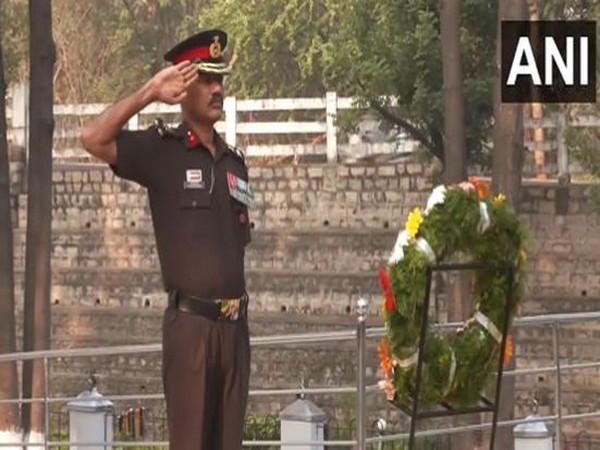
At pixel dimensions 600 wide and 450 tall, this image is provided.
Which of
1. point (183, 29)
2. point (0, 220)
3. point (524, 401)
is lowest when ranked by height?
point (524, 401)

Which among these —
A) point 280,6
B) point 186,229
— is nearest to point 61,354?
point 186,229

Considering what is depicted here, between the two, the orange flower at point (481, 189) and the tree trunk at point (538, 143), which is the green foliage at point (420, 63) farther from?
the orange flower at point (481, 189)

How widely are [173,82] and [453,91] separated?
34.6 ft

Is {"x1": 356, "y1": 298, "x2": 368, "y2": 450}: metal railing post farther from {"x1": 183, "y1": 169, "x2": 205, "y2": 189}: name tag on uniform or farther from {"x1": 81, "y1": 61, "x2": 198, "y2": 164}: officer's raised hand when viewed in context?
{"x1": 81, "y1": 61, "x2": 198, "y2": 164}: officer's raised hand

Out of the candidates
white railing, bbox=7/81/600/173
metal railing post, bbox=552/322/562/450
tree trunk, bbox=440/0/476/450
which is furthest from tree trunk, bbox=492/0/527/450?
white railing, bbox=7/81/600/173

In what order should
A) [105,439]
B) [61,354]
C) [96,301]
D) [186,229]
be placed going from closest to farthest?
[186,229]
[61,354]
[105,439]
[96,301]

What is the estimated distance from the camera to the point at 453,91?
17828mm

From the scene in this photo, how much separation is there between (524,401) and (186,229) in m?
19.9

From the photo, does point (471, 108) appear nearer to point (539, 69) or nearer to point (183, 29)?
point (539, 69)

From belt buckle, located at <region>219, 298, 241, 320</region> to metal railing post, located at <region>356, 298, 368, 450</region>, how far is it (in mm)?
1430

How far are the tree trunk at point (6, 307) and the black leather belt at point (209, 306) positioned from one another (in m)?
10.9

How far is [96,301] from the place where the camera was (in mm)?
32625

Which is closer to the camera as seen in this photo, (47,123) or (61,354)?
(61,354)

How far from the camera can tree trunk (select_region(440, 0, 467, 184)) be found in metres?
17.7
